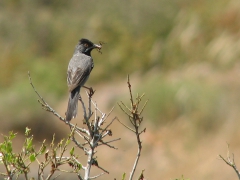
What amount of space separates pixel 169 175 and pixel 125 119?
183 inches

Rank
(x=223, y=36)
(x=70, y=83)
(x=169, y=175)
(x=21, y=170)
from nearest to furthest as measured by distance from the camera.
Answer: (x=21, y=170) → (x=70, y=83) → (x=169, y=175) → (x=223, y=36)

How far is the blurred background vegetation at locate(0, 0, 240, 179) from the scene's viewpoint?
24688 millimetres

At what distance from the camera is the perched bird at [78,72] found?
7.99 metres

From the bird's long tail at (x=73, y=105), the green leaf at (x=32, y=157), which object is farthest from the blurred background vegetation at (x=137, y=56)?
the green leaf at (x=32, y=157)

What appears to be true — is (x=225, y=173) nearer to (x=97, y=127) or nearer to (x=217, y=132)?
(x=217, y=132)

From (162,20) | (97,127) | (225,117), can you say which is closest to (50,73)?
(162,20)

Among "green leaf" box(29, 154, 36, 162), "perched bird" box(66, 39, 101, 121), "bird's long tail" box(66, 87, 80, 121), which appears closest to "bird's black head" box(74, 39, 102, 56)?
"perched bird" box(66, 39, 101, 121)

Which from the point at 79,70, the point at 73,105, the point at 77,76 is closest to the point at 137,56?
the point at 79,70

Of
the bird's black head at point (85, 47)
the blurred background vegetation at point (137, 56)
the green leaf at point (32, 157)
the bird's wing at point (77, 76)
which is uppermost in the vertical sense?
the blurred background vegetation at point (137, 56)

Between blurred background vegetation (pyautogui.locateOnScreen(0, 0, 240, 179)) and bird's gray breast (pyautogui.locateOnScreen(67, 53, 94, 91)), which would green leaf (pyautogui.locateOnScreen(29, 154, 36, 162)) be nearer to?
bird's gray breast (pyautogui.locateOnScreen(67, 53, 94, 91))

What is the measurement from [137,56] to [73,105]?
2415cm

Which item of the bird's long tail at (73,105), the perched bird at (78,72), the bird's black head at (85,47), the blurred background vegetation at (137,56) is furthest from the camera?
the blurred background vegetation at (137,56)

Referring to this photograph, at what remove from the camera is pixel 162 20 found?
1273 inches

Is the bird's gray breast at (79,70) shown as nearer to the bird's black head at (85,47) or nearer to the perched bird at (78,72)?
the perched bird at (78,72)
